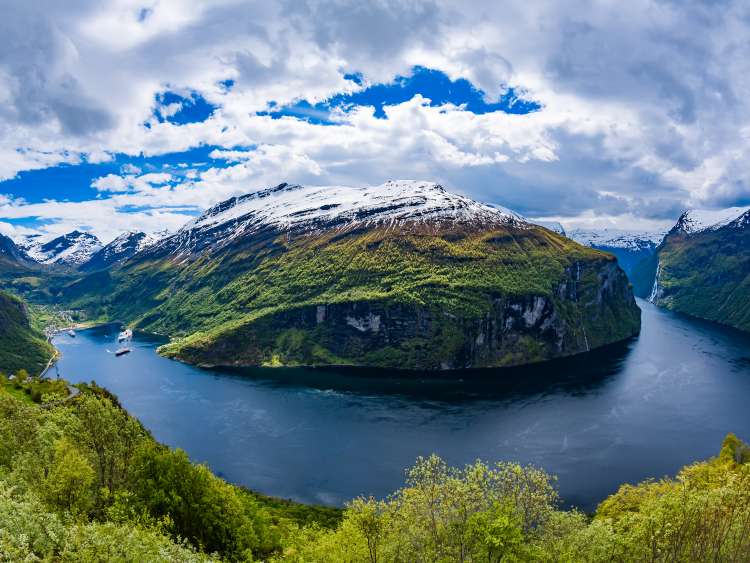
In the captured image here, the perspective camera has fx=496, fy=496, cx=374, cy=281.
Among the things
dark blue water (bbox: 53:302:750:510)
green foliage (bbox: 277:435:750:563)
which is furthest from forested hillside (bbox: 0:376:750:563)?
dark blue water (bbox: 53:302:750:510)

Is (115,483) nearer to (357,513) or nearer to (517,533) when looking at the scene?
(357,513)

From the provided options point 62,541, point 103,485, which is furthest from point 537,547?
point 103,485

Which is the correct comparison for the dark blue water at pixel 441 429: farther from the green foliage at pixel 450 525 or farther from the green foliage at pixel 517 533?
the green foliage at pixel 450 525

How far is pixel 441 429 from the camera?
14938 centimetres

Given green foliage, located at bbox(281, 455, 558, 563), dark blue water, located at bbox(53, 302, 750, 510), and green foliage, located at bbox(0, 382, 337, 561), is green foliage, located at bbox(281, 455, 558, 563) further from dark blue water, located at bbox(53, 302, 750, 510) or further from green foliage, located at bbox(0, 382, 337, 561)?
dark blue water, located at bbox(53, 302, 750, 510)

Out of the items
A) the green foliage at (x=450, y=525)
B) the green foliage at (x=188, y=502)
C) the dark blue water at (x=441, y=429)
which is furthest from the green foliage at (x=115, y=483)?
the dark blue water at (x=441, y=429)

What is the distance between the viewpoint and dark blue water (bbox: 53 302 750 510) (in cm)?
12244

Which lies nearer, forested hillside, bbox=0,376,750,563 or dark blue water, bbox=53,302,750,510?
forested hillside, bbox=0,376,750,563

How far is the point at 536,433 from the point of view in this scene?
14525 centimetres

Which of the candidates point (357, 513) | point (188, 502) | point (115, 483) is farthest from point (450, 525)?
point (115, 483)

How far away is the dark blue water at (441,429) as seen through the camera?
122438 millimetres

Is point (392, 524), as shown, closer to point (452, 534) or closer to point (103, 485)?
point (452, 534)

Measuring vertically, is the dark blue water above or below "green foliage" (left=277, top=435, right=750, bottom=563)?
below

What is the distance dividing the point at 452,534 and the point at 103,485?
113 ft
